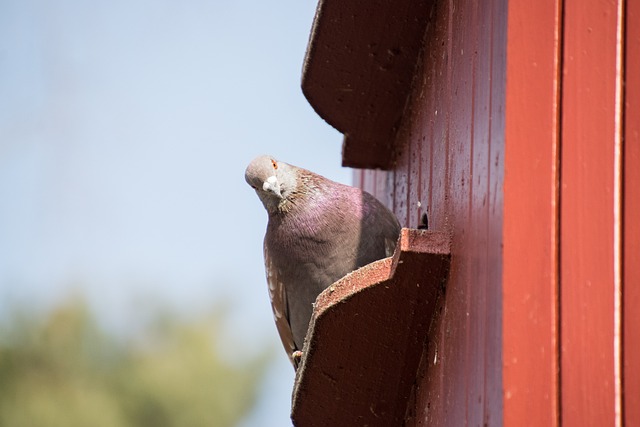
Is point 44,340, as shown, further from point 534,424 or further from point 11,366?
point 534,424

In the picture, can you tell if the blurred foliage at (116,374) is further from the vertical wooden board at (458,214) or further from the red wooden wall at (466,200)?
the vertical wooden board at (458,214)

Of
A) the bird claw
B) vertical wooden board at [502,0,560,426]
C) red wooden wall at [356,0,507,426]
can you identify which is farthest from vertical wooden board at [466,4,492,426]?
the bird claw

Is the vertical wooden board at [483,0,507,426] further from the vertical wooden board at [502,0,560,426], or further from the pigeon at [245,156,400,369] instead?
the pigeon at [245,156,400,369]

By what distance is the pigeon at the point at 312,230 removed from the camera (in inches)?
186

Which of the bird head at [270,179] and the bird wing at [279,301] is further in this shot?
the bird wing at [279,301]

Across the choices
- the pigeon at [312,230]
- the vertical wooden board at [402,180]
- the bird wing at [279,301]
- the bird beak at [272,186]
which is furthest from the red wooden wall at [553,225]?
the bird wing at [279,301]

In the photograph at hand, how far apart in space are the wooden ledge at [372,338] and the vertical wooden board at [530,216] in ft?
1.92

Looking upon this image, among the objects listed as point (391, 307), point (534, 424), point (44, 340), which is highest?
point (391, 307)

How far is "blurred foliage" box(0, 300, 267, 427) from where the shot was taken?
14648 mm

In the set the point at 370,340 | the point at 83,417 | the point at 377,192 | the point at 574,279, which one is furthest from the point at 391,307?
the point at 83,417

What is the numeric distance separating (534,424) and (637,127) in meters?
0.87

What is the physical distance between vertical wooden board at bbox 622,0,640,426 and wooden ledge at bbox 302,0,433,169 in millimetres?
1508

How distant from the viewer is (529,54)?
2867mm

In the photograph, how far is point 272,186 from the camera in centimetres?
502
